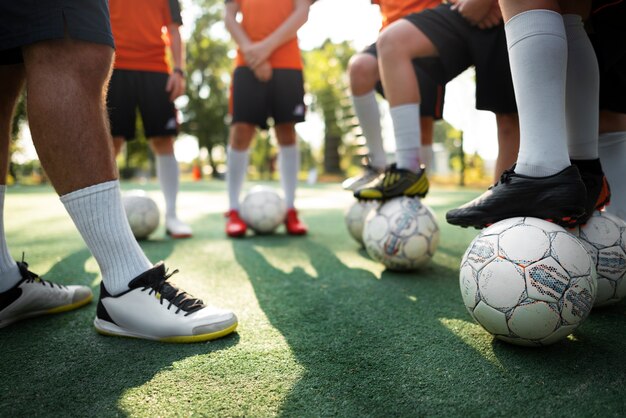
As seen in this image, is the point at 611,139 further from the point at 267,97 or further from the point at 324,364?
the point at 267,97

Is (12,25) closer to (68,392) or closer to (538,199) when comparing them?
(68,392)

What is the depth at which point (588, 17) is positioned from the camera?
1.59 metres

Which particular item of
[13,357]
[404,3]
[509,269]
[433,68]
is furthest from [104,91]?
[404,3]

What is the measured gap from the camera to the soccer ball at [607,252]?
1.50 metres

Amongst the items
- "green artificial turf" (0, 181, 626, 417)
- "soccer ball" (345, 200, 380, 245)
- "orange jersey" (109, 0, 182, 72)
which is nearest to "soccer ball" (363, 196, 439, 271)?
"green artificial turf" (0, 181, 626, 417)

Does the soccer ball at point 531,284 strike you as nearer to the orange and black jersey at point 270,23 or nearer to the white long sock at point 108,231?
the white long sock at point 108,231

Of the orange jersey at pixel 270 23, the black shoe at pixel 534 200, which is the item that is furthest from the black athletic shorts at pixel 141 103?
the black shoe at pixel 534 200

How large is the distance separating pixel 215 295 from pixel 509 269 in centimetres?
128

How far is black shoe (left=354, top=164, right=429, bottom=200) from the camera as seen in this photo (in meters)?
2.30

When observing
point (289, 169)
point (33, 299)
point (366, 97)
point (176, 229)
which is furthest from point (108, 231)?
point (289, 169)

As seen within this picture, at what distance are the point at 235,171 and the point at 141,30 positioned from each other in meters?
1.34

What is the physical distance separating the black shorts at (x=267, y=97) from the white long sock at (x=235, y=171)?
320 mm

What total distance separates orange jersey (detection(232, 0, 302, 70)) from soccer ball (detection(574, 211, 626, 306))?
274 centimetres

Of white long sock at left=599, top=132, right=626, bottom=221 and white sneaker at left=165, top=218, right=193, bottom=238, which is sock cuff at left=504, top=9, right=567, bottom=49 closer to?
white long sock at left=599, top=132, right=626, bottom=221
